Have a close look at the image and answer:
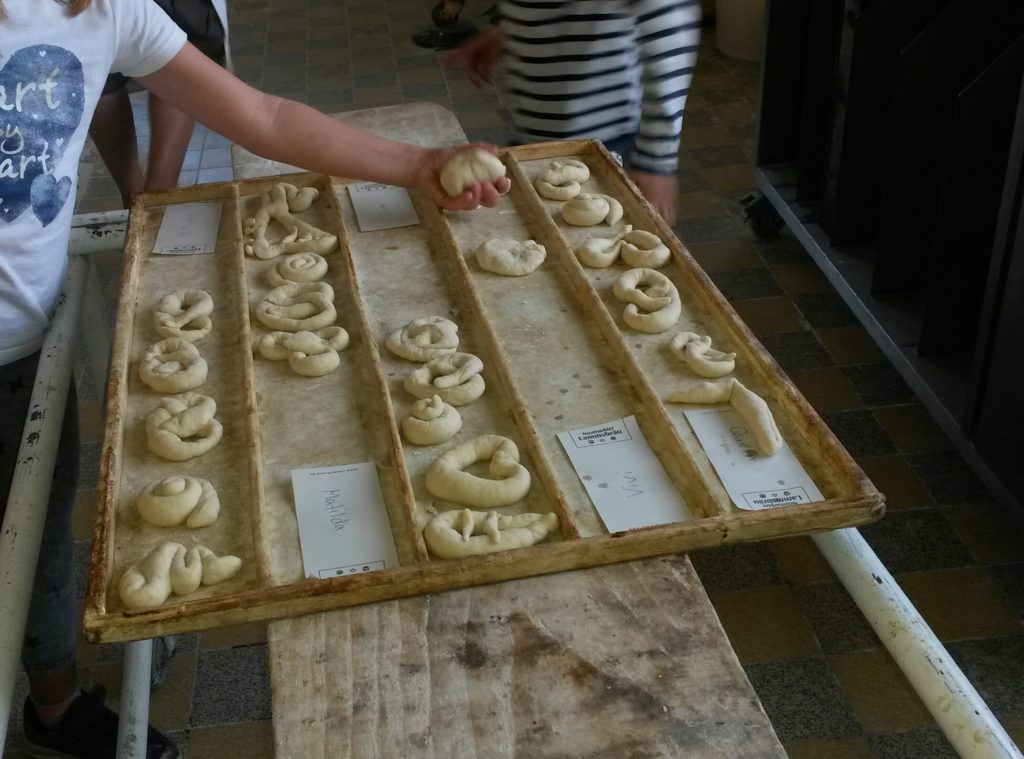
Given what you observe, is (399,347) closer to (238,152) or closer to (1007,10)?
(238,152)

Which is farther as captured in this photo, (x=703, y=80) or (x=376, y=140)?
(x=703, y=80)

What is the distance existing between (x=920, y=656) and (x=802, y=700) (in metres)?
1.04

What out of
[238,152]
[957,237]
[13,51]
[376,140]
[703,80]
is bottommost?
[703,80]

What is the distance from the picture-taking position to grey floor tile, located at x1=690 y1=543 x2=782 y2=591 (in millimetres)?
2205

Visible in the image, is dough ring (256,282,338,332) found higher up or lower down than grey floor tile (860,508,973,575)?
higher up

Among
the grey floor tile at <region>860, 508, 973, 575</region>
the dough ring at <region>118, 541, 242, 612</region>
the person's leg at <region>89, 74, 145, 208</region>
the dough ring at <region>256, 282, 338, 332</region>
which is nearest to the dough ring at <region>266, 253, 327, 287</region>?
the dough ring at <region>256, 282, 338, 332</region>

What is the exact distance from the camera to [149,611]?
96 cm

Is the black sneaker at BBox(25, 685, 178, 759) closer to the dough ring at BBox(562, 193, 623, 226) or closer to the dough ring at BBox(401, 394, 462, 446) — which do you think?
the dough ring at BBox(401, 394, 462, 446)

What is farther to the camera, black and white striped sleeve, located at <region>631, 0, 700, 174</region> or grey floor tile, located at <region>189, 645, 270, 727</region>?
grey floor tile, located at <region>189, 645, 270, 727</region>

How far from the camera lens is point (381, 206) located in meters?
1.76

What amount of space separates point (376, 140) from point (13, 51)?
1.70 feet

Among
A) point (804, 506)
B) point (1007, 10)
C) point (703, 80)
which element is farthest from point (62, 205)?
point (703, 80)

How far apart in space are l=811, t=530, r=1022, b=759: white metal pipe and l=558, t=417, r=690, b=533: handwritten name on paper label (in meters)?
0.17

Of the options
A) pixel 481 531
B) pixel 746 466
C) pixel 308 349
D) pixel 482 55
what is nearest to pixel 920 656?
pixel 746 466
